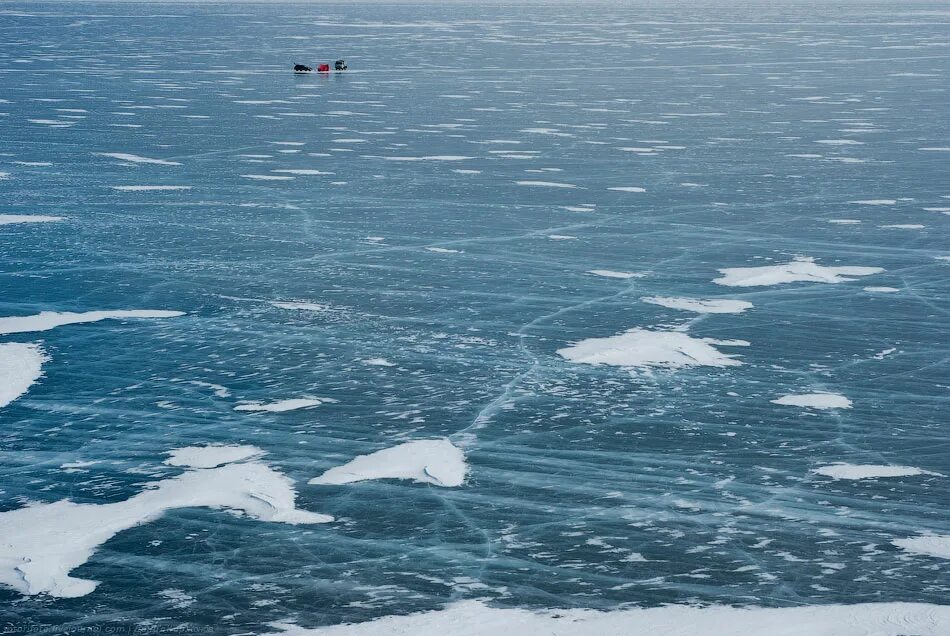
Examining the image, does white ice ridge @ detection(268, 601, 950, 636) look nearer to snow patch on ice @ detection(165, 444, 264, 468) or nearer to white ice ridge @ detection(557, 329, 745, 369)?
snow patch on ice @ detection(165, 444, 264, 468)

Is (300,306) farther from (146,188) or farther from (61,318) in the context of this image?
(146,188)

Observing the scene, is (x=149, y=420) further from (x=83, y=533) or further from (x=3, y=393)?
(x=83, y=533)

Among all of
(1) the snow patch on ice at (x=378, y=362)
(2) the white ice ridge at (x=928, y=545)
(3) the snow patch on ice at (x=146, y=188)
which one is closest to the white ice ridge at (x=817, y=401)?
(2) the white ice ridge at (x=928, y=545)

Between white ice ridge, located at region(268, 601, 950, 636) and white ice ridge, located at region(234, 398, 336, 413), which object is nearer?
white ice ridge, located at region(268, 601, 950, 636)

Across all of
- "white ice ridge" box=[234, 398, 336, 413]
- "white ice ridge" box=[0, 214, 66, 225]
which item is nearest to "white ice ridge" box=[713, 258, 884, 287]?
"white ice ridge" box=[234, 398, 336, 413]

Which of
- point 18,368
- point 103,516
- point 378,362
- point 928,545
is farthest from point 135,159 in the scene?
point 928,545

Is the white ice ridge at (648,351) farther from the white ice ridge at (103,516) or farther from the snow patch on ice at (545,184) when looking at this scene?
the snow patch on ice at (545,184)
